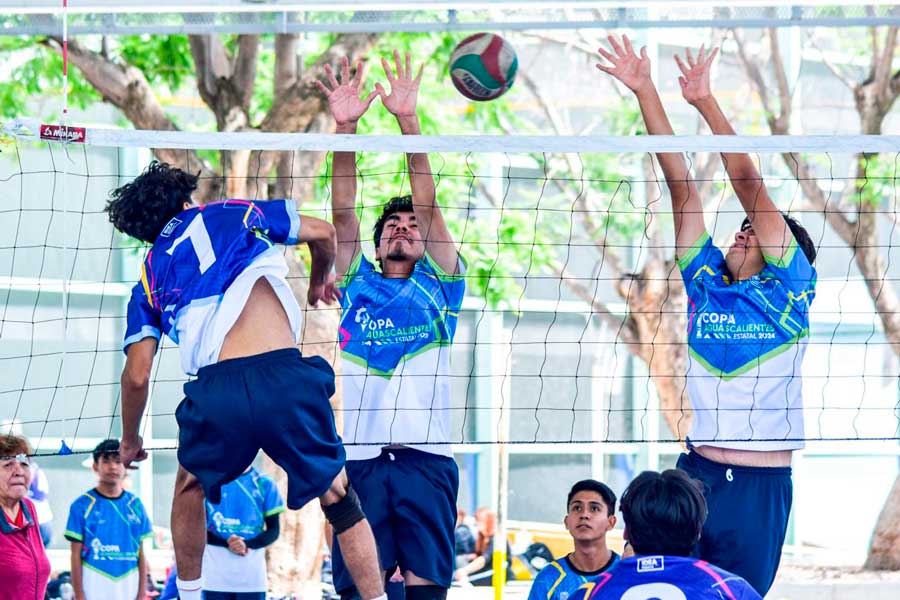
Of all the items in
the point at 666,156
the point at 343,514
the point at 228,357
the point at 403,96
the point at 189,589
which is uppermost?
the point at 403,96

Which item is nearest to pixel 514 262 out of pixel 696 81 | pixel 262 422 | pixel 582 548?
pixel 582 548

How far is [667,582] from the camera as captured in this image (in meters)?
4.20

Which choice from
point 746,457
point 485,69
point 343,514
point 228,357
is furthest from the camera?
point 485,69

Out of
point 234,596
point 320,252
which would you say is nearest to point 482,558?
point 234,596

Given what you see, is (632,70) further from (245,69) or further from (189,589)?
(245,69)

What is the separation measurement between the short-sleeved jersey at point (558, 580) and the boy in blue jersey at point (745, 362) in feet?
3.20

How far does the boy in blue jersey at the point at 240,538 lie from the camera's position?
9641 millimetres

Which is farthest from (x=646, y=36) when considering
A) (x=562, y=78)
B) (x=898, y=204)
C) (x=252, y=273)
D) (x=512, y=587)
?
(x=252, y=273)

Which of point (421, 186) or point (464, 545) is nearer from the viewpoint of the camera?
point (421, 186)

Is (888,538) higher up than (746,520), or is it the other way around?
(746,520)

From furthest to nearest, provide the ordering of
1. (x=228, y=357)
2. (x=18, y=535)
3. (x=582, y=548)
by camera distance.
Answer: (x=18, y=535) → (x=582, y=548) → (x=228, y=357)

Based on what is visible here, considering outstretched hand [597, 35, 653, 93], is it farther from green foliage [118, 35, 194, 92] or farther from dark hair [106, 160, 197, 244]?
green foliage [118, 35, 194, 92]

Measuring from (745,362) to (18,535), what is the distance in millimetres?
4251

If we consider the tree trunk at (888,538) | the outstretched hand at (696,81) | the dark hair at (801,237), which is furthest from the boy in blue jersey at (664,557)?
the tree trunk at (888,538)
